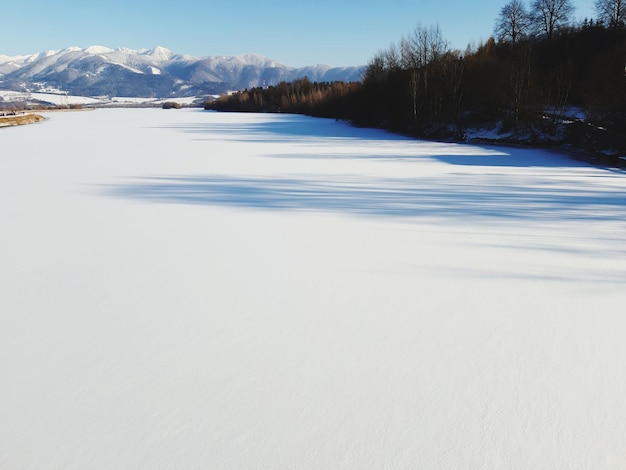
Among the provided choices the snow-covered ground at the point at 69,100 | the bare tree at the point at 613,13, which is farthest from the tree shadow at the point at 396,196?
the snow-covered ground at the point at 69,100

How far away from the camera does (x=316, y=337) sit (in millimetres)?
2240

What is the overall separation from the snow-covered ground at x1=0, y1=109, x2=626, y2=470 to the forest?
9.80 metres

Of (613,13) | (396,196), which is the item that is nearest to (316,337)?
(396,196)

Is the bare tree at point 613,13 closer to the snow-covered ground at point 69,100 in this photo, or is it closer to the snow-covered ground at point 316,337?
the snow-covered ground at point 316,337

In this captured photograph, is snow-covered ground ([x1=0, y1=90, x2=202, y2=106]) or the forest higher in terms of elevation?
snow-covered ground ([x1=0, y1=90, x2=202, y2=106])

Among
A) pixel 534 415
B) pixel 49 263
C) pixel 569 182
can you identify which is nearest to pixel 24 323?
pixel 49 263

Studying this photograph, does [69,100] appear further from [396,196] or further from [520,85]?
[396,196]

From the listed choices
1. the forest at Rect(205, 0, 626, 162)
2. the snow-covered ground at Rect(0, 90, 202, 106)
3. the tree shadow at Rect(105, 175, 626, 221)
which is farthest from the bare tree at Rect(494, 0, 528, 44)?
the snow-covered ground at Rect(0, 90, 202, 106)

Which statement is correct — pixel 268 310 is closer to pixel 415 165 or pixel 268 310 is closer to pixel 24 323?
pixel 24 323

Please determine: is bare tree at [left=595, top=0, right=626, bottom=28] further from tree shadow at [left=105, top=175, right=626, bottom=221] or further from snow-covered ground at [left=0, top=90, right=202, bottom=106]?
snow-covered ground at [left=0, top=90, right=202, bottom=106]

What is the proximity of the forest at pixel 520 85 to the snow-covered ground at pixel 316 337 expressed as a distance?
32.2 ft

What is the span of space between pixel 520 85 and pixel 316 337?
1721 centimetres

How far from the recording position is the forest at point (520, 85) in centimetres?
1280

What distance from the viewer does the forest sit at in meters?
12.8
